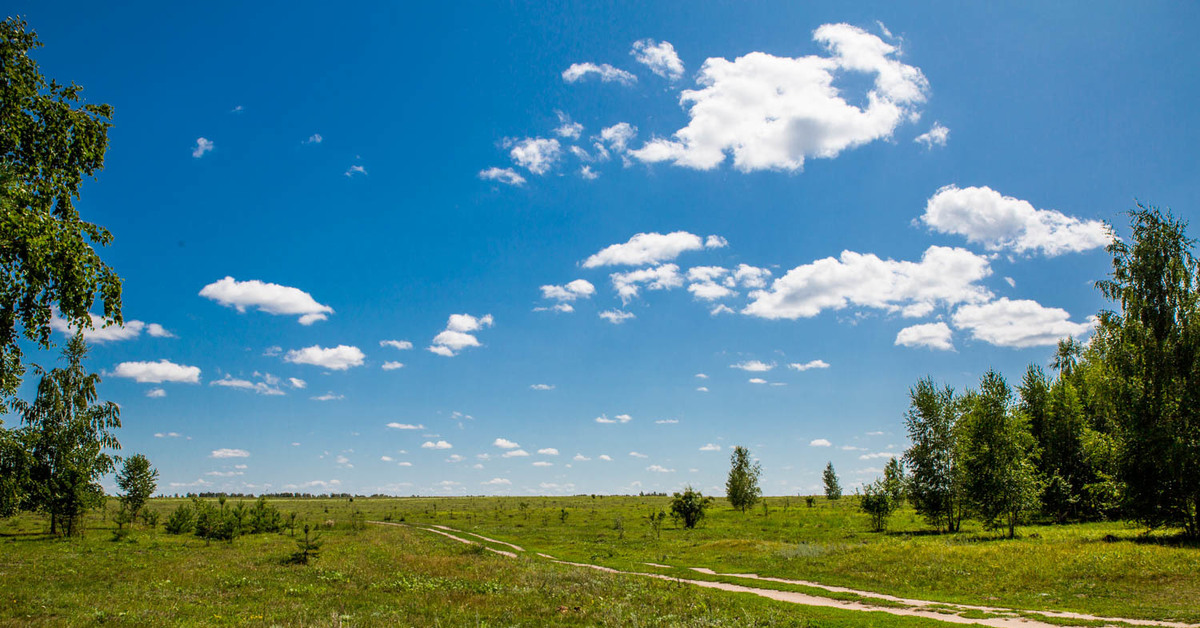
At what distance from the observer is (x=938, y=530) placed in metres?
53.3

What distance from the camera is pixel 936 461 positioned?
53969mm

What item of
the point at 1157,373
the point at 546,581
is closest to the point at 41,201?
the point at 546,581

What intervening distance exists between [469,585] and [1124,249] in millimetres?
46879

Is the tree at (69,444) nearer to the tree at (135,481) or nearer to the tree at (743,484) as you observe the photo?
the tree at (135,481)

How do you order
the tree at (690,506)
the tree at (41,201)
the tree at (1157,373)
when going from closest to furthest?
the tree at (41,201), the tree at (1157,373), the tree at (690,506)

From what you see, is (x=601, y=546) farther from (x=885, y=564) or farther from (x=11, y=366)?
(x=11, y=366)

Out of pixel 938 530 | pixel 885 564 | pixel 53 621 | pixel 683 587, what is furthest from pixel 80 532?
pixel 938 530

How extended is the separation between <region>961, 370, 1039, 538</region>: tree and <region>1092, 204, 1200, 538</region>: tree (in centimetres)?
988

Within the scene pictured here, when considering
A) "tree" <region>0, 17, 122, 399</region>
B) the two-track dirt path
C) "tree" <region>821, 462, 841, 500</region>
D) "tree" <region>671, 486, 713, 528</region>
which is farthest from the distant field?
"tree" <region>821, 462, 841, 500</region>

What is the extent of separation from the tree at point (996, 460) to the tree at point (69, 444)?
242 feet

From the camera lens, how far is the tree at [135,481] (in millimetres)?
60719

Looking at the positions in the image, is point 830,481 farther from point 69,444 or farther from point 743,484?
point 69,444

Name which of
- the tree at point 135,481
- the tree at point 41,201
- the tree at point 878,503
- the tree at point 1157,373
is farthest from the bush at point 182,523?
the tree at point 1157,373

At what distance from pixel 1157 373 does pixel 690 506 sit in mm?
46170
